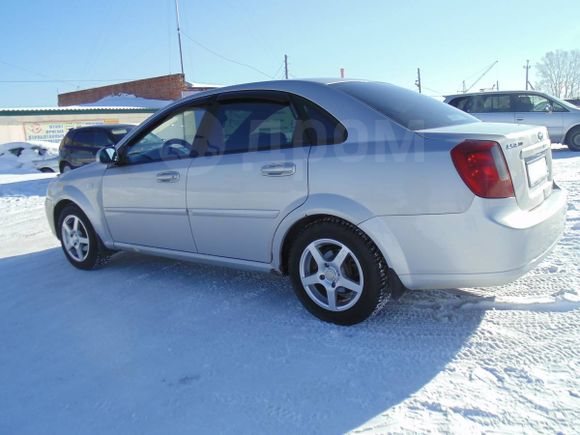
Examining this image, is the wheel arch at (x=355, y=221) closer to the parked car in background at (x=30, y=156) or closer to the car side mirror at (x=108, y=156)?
the car side mirror at (x=108, y=156)

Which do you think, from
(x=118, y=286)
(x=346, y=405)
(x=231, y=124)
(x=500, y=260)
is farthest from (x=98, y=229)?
(x=500, y=260)

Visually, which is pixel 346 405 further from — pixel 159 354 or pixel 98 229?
pixel 98 229

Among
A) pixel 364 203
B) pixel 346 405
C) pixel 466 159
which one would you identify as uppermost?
pixel 466 159

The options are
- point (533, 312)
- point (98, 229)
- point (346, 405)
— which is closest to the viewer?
point (346, 405)

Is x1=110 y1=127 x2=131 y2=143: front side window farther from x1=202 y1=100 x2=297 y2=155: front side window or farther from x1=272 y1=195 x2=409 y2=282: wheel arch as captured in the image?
x1=272 y1=195 x2=409 y2=282: wheel arch

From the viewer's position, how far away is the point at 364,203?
2855 millimetres

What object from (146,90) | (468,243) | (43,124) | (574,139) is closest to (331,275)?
(468,243)

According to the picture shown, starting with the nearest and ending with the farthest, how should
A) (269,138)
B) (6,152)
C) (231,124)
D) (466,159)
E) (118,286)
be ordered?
(466,159) < (269,138) < (231,124) < (118,286) < (6,152)

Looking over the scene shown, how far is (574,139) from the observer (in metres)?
12.1

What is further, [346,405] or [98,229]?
[98,229]

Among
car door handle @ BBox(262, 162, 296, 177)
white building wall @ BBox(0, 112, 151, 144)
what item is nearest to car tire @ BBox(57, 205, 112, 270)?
car door handle @ BBox(262, 162, 296, 177)

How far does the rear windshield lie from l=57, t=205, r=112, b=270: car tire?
2.83 meters

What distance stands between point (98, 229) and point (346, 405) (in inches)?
125

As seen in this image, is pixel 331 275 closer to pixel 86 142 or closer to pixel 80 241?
pixel 80 241
